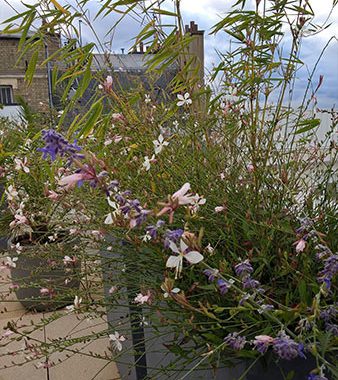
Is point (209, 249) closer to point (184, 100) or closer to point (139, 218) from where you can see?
point (139, 218)

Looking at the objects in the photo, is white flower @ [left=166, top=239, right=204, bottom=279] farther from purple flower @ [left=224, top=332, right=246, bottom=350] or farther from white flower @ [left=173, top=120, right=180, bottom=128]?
white flower @ [left=173, top=120, right=180, bottom=128]

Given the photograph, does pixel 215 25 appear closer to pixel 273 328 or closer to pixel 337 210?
pixel 337 210

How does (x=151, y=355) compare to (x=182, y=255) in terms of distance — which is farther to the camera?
(x=151, y=355)

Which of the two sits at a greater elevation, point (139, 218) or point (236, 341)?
point (139, 218)

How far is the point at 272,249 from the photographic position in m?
1.11

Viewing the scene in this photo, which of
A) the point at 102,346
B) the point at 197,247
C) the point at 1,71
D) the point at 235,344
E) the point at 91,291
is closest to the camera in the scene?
the point at 197,247

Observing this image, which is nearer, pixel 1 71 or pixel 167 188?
pixel 167 188

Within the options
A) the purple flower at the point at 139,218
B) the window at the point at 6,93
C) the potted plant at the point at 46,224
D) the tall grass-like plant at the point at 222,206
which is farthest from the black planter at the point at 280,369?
the window at the point at 6,93

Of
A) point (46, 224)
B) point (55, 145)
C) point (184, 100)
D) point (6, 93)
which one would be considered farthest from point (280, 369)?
point (6, 93)

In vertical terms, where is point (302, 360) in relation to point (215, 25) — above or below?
below

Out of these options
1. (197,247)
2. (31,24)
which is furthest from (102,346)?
(197,247)

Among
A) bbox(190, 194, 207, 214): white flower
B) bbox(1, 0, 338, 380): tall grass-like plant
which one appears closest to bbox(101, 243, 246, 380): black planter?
bbox(1, 0, 338, 380): tall grass-like plant

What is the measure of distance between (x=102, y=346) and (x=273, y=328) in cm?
143

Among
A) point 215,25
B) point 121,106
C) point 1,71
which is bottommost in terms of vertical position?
point 121,106
